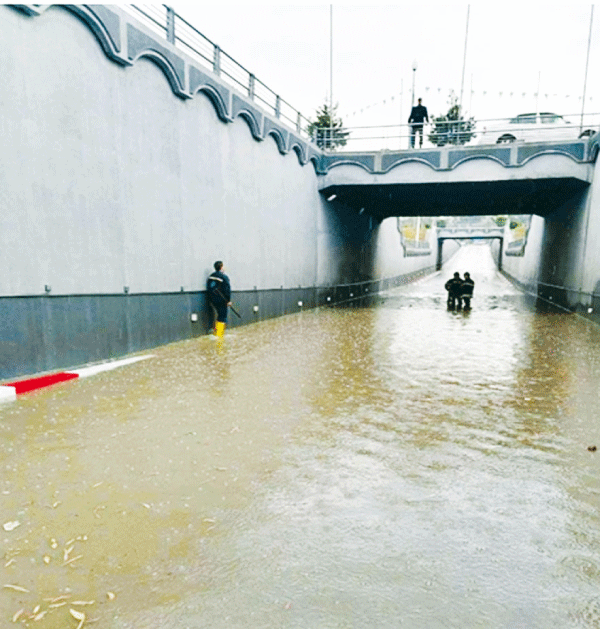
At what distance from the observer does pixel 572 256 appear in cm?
1941

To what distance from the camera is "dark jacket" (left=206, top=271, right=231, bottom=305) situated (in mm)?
12227

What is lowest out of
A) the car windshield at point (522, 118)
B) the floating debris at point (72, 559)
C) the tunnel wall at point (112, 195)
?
the floating debris at point (72, 559)

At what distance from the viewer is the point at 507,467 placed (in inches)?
167

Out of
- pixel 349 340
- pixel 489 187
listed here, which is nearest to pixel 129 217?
pixel 349 340

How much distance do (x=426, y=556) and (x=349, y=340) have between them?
8.98 meters

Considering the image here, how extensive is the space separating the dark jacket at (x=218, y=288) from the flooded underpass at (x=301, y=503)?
4.83m

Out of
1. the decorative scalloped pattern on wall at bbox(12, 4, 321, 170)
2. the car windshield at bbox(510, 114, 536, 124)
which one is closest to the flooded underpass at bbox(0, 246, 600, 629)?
the decorative scalloped pattern on wall at bbox(12, 4, 321, 170)

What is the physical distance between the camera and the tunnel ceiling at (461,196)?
2009cm

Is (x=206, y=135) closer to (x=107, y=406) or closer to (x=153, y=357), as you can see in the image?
(x=153, y=357)

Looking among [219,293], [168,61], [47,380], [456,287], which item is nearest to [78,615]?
[47,380]

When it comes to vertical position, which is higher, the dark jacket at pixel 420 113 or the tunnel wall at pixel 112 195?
the dark jacket at pixel 420 113

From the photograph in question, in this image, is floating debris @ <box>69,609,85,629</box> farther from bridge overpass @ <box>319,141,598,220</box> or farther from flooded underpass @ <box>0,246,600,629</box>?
bridge overpass @ <box>319,141,598,220</box>

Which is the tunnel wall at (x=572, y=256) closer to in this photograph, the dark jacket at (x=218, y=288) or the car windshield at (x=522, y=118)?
the car windshield at (x=522, y=118)

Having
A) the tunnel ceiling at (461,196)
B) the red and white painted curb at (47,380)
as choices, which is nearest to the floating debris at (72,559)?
the red and white painted curb at (47,380)
